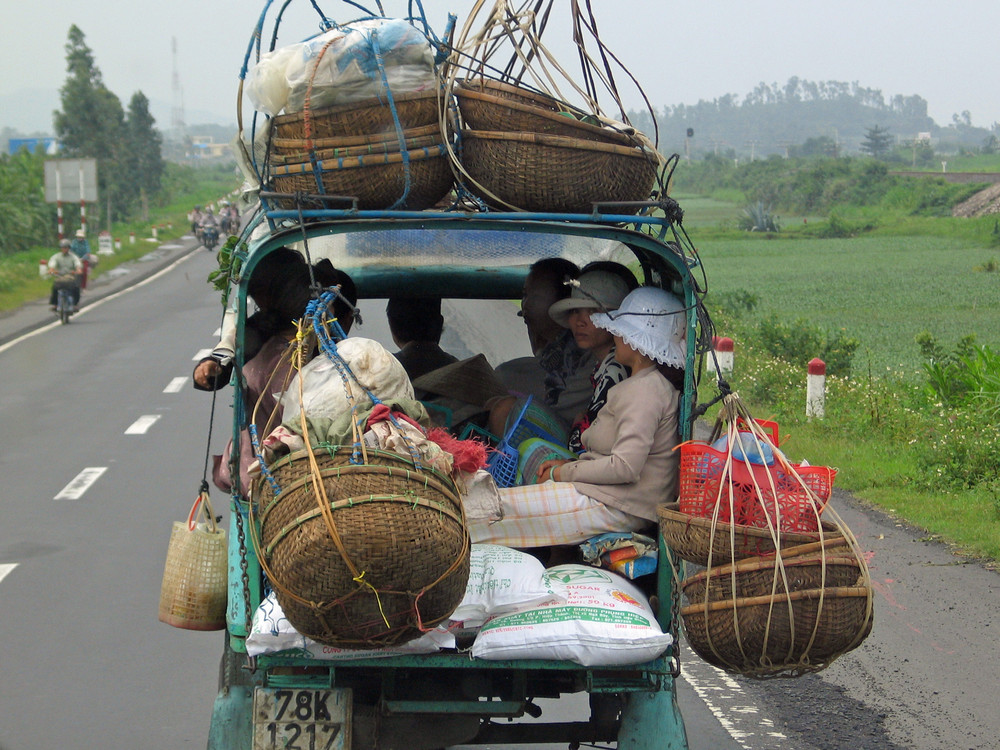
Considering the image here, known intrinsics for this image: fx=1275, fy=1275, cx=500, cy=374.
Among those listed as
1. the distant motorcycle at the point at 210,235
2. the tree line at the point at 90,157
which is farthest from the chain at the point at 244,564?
the distant motorcycle at the point at 210,235

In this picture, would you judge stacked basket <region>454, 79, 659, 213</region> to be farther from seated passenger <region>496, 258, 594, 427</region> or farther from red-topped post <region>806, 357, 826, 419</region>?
red-topped post <region>806, 357, 826, 419</region>

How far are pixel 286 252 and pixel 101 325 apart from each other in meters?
Answer: 21.6

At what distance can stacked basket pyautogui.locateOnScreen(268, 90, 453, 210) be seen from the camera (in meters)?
4.01

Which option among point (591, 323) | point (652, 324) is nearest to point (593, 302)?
point (591, 323)

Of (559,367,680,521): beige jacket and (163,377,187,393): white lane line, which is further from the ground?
(559,367,680,521): beige jacket

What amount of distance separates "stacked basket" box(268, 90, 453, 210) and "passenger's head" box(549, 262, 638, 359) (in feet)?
3.41

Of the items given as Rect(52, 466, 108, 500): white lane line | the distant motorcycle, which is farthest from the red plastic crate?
the distant motorcycle

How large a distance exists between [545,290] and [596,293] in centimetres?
85

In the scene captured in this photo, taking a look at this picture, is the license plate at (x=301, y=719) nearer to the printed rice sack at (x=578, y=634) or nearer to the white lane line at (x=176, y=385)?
the printed rice sack at (x=578, y=634)

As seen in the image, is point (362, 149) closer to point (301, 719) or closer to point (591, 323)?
point (591, 323)

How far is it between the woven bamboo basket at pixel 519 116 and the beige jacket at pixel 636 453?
82cm

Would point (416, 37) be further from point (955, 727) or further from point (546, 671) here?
point (955, 727)

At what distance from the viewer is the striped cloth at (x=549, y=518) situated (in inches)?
165

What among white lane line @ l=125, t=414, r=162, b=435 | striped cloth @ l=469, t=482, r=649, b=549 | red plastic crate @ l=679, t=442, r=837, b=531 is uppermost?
red plastic crate @ l=679, t=442, r=837, b=531
